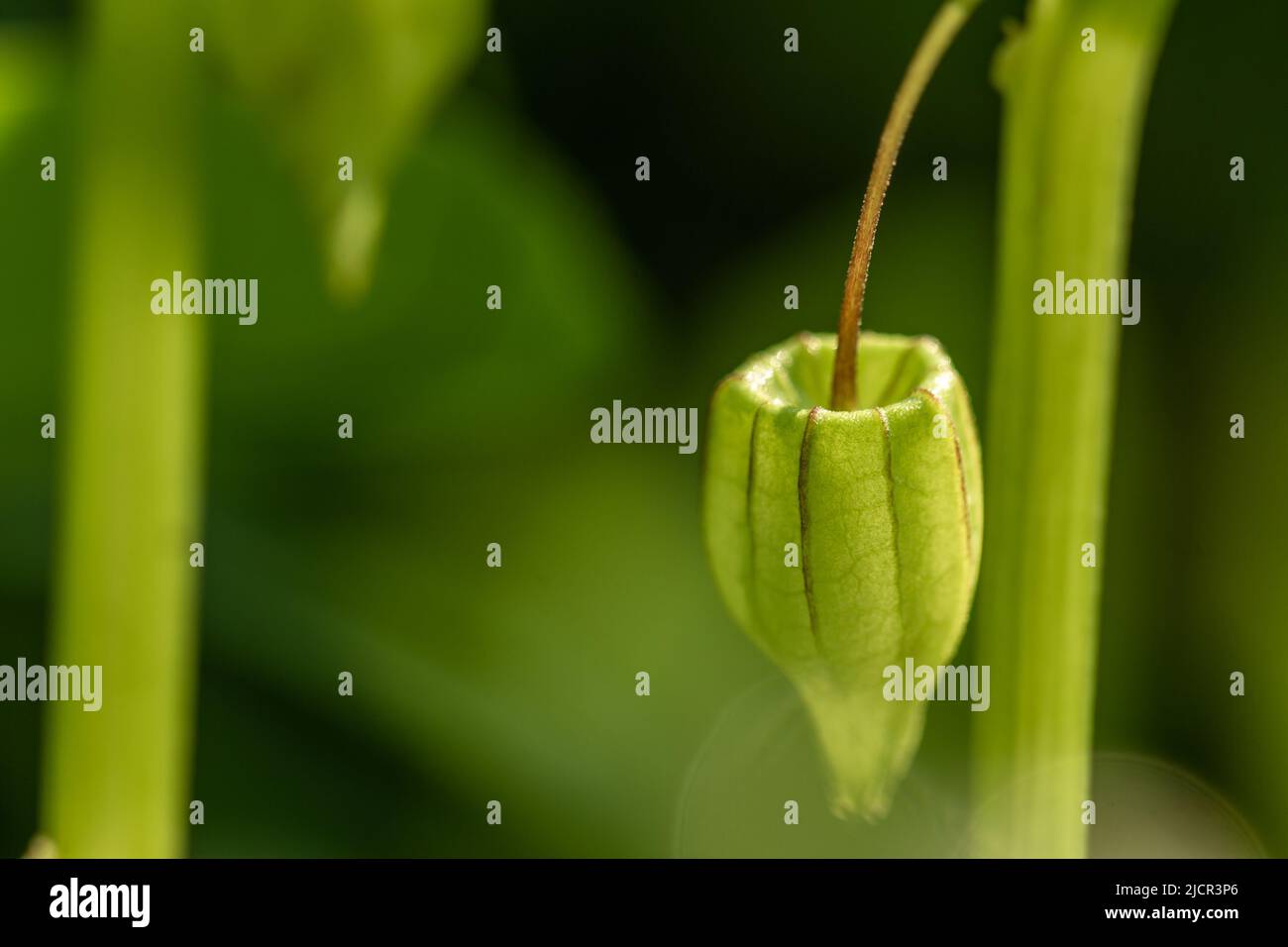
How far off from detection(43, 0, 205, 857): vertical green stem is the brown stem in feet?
1.03

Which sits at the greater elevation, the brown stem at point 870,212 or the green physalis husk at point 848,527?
the brown stem at point 870,212

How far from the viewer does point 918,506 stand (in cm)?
60

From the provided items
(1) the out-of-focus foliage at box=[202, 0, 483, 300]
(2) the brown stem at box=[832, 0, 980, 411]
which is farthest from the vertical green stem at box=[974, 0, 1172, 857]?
(1) the out-of-focus foliage at box=[202, 0, 483, 300]

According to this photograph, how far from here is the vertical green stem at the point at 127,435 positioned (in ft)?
2.37

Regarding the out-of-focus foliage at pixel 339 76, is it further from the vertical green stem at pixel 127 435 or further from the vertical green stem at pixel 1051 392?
the vertical green stem at pixel 1051 392

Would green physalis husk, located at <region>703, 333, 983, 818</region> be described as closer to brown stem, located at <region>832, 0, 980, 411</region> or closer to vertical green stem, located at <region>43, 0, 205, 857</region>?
brown stem, located at <region>832, 0, 980, 411</region>

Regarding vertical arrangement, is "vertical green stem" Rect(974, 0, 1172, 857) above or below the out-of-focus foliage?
below

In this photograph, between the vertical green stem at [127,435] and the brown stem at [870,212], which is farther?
the vertical green stem at [127,435]

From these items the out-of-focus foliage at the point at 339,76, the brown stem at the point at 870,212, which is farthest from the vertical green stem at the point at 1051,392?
the out-of-focus foliage at the point at 339,76

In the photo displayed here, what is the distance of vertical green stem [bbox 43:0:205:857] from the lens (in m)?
0.72

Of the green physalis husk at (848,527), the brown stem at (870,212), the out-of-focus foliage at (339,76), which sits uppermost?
the out-of-focus foliage at (339,76)

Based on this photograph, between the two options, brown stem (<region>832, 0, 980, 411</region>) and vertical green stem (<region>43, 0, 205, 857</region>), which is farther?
vertical green stem (<region>43, 0, 205, 857</region>)

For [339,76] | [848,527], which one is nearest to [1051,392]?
[848,527]

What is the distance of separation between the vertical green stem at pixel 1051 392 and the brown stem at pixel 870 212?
0.09 feet
